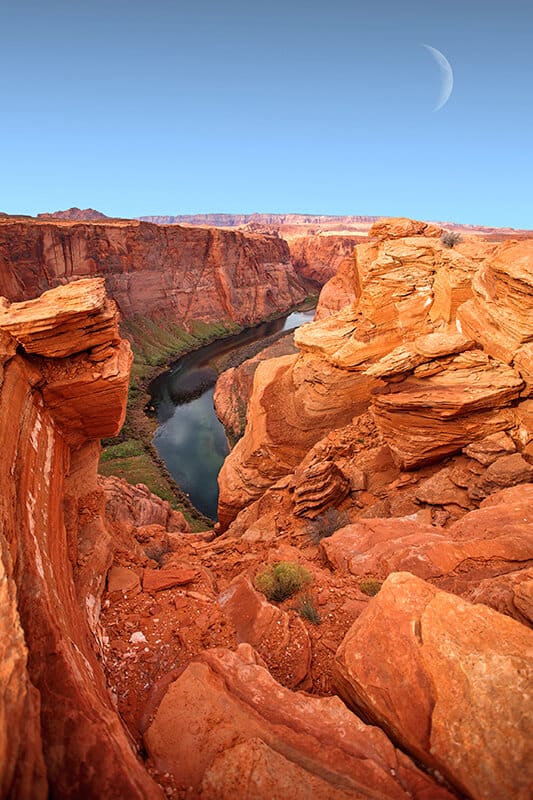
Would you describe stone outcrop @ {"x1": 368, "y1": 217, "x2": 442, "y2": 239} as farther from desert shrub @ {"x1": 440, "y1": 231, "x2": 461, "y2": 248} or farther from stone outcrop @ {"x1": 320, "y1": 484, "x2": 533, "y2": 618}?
stone outcrop @ {"x1": 320, "y1": 484, "x2": 533, "y2": 618}

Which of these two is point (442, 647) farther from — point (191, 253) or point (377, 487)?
point (191, 253)

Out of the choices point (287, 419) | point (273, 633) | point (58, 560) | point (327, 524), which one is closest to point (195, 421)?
point (287, 419)

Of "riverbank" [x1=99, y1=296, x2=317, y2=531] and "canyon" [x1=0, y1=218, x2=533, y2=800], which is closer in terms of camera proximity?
"canyon" [x1=0, y1=218, x2=533, y2=800]

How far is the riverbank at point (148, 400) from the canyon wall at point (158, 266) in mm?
2645

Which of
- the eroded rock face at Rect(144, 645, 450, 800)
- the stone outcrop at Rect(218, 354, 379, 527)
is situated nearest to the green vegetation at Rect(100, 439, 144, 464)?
the stone outcrop at Rect(218, 354, 379, 527)

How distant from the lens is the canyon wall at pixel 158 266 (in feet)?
151

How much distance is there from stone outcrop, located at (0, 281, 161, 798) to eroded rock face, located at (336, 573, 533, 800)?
2328 mm

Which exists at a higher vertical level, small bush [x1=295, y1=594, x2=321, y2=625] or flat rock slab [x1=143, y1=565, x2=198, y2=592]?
small bush [x1=295, y1=594, x2=321, y2=625]

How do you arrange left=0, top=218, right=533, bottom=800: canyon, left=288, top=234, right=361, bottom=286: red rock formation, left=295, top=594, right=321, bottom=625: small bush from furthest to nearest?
left=288, top=234, right=361, bottom=286: red rock formation
left=295, top=594, right=321, bottom=625: small bush
left=0, top=218, right=533, bottom=800: canyon

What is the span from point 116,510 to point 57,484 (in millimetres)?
8602

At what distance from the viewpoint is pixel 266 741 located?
13.4 feet

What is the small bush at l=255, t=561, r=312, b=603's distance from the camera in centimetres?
884

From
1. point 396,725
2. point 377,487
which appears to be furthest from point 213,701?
point 377,487

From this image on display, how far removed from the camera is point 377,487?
15.7 metres
